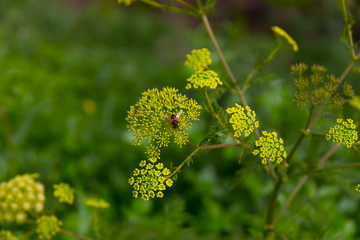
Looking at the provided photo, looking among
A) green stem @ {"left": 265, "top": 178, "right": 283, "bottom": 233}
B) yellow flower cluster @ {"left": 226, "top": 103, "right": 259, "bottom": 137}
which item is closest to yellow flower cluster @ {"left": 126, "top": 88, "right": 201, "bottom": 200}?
yellow flower cluster @ {"left": 226, "top": 103, "right": 259, "bottom": 137}

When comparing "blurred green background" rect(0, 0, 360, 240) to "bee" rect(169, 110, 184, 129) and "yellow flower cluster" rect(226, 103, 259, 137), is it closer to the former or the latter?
"yellow flower cluster" rect(226, 103, 259, 137)

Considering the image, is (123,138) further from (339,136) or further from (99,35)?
(99,35)

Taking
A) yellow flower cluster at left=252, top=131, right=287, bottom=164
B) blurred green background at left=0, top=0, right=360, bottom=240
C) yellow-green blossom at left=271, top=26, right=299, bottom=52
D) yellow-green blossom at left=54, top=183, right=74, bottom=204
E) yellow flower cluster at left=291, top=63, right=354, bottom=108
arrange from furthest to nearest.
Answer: blurred green background at left=0, top=0, right=360, bottom=240
yellow-green blossom at left=54, top=183, right=74, bottom=204
yellow-green blossom at left=271, top=26, right=299, bottom=52
yellow flower cluster at left=291, top=63, right=354, bottom=108
yellow flower cluster at left=252, top=131, right=287, bottom=164

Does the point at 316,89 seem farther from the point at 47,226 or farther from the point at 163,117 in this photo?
the point at 47,226

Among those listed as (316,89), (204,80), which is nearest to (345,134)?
(316,89)

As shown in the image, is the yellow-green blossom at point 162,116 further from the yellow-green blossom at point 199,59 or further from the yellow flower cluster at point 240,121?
the yellow-green blossom at point 199,59

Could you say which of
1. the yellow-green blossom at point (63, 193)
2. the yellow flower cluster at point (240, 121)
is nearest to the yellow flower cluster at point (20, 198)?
the yellow-green blossom at point (63, 193)
